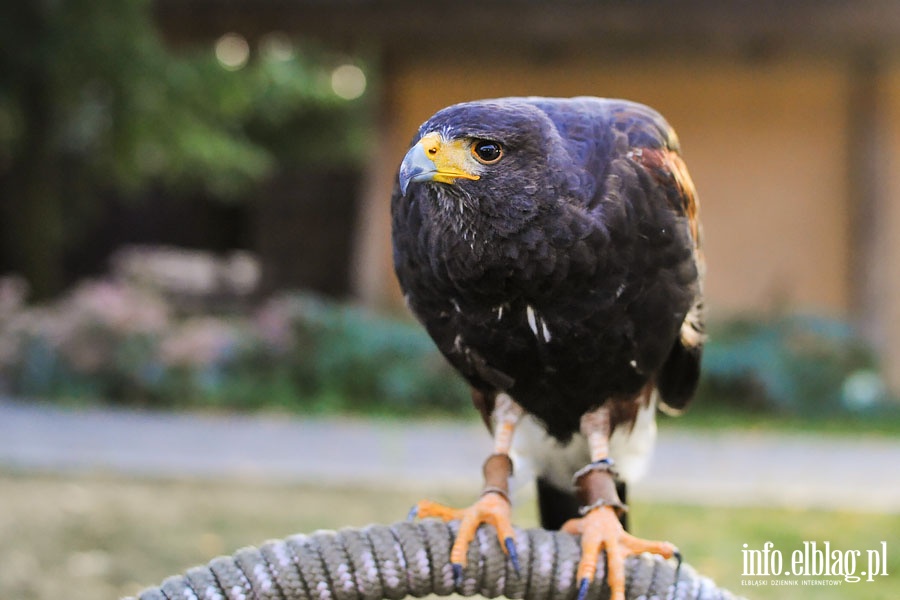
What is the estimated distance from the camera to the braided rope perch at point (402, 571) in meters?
1.37

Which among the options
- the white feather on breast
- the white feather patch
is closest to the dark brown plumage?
the white feather patch

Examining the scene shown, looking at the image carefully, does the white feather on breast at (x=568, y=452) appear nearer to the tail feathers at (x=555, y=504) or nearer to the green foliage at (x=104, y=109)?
the tail feathers at (x=555, y=504)

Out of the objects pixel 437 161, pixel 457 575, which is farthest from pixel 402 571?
pixel 437 161

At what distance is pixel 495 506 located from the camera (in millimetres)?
1735

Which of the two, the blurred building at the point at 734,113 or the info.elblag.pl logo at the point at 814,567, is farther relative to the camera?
the blurred building at the point at 734,113

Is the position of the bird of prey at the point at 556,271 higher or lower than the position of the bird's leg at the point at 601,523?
higher

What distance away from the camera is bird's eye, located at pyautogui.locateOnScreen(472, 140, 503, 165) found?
163cm

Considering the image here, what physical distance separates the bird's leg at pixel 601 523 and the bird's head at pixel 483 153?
1.98ft

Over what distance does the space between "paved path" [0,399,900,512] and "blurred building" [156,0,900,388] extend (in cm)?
172

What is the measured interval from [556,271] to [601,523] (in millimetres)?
483

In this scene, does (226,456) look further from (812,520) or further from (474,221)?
(474,221)

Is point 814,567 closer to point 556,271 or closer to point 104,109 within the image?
point 556,271

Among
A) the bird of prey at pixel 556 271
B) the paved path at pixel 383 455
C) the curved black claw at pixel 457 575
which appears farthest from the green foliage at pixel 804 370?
the curved black claw at pixel 457 575

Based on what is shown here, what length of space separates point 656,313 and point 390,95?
640cm
